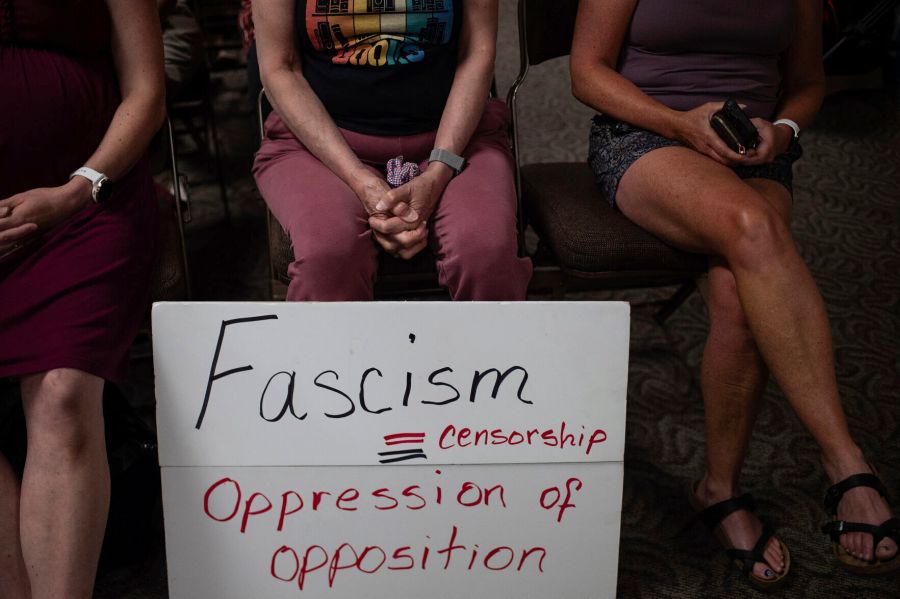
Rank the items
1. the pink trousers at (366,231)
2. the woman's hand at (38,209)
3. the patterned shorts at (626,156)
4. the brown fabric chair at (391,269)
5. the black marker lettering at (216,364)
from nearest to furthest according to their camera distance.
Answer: the black marker lettering at (216,364) < the woman's hand at (38,209) < the pink trousers at (366,231) < the brown fabric chair at (391,269) < the patterned shorts at (626,156)

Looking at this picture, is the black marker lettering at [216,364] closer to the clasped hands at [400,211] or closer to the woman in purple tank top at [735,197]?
the clasped hands at [400,211]

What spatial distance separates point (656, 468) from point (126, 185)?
1.20 metres

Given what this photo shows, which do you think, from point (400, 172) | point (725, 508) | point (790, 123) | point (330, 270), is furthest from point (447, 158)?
point (725, 508)

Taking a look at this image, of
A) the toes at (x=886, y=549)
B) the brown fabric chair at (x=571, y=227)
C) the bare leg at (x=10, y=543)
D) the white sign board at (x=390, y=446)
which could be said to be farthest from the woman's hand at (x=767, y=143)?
the bare leg at (x=10, y=543)

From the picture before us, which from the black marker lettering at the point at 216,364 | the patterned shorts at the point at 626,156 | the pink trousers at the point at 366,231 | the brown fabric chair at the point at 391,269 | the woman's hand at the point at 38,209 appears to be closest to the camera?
the black marker lettering at the point at 216,364

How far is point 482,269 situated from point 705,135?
513 mm

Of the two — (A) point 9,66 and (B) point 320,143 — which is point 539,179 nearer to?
(B) point 320,143

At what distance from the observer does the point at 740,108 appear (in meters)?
1.38

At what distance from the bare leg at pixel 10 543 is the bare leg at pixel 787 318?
3.78 feet

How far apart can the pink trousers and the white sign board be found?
0.79ft

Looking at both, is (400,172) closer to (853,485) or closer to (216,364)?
(216,364)

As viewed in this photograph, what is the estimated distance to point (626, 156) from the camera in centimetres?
147

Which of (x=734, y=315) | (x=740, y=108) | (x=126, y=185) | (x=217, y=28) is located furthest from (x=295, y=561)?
(x=217, y=28)

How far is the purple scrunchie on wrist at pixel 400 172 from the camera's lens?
4.47 ft
